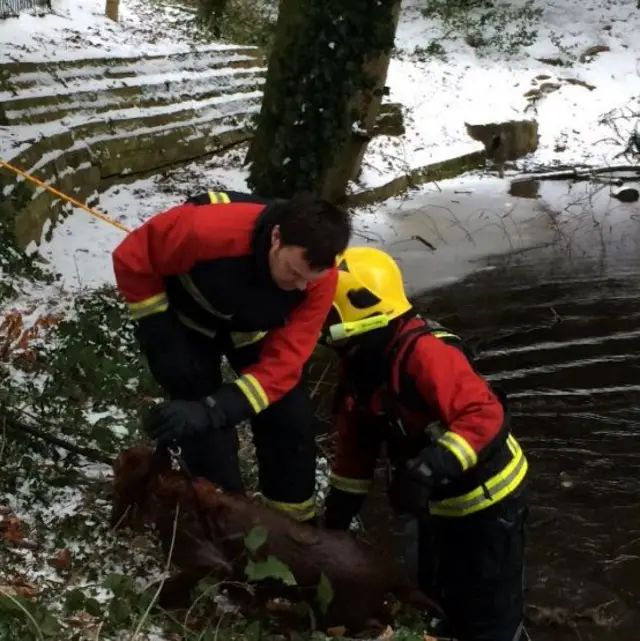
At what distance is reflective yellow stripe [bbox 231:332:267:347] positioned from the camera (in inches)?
120

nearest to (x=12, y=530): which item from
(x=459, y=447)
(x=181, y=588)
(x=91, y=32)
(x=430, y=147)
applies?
(x=181, y=588)

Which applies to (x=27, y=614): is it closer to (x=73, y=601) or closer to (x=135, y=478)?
(x=73, y=601)

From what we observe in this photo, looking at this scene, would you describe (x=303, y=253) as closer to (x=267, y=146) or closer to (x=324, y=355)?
(x=324, y=355)

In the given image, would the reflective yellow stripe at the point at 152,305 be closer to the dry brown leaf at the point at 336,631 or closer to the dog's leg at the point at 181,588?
the dog's leg at the point at 181,588

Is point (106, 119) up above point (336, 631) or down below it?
above

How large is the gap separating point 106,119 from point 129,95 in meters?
0.95

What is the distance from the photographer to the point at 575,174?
10570 millimetres

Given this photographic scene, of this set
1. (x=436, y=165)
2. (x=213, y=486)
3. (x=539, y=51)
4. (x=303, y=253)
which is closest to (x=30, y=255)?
(x=213, y=486)

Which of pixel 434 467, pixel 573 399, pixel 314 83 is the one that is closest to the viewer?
pixel 434 467

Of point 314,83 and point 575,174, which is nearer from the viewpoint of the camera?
point 314,83

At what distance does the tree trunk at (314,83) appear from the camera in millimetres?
6559

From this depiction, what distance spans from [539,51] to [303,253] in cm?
1307

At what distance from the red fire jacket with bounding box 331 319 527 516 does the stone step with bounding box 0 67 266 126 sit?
19.2 ft

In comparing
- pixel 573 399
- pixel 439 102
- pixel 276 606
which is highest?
pixel 439 102
